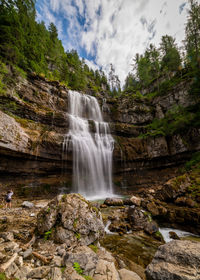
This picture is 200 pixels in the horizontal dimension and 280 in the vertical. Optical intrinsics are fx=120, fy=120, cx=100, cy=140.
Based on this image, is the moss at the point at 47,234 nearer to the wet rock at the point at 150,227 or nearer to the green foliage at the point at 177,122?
the wet rock at the point at 150,227

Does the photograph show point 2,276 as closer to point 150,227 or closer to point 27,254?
point 27,254

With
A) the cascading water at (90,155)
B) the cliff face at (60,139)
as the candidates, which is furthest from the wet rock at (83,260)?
the cascading water at (90,155)

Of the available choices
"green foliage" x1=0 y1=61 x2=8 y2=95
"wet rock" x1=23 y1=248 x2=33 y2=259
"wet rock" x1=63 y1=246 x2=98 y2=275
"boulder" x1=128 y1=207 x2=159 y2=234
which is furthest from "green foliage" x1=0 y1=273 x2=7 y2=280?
"green foliage" x1=0 y1=61 x2=8 y2=95

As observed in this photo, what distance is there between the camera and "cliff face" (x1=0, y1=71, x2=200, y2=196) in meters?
11.2

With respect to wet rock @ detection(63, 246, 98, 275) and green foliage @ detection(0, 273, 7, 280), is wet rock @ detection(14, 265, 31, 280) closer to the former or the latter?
green foliage @ detection(0, 273, 7, 280)

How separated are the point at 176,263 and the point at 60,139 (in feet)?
43.2

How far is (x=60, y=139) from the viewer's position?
13.8m

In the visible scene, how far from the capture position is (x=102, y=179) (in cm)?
1716

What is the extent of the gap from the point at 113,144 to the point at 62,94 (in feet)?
36.1

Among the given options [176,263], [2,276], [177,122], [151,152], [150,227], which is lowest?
[150,227]

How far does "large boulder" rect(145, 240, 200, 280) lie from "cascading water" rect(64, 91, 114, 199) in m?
12.6

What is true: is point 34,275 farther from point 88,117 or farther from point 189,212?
point 88,117

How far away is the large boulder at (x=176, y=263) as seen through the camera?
220 cm

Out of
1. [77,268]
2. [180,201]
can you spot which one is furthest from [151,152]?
[77,268]
